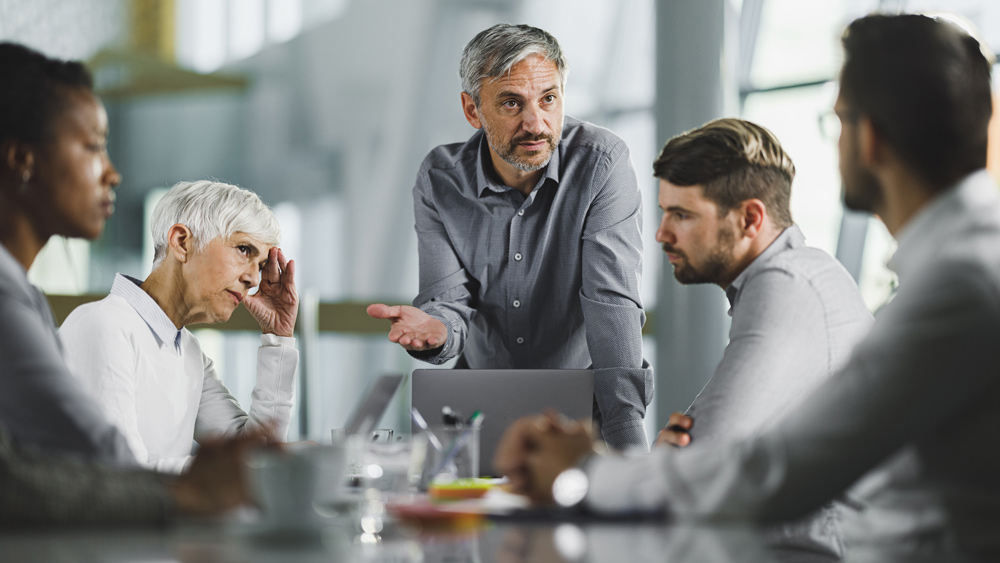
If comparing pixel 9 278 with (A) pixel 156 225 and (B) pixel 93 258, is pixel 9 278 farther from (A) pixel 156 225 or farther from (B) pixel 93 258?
(B) pixel 93 258

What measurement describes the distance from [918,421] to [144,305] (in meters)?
1.45

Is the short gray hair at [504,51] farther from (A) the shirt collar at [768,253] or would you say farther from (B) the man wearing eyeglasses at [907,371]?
(B) the man wearing eyeglasses at [907,371]

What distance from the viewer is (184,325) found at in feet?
6.30

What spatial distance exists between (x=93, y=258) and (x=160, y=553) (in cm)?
439

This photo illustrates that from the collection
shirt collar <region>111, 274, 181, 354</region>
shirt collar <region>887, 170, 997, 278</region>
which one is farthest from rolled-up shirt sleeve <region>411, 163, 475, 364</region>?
shirt collar <region>887, 170, 997, 278</region>

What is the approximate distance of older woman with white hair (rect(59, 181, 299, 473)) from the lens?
1.61 meters

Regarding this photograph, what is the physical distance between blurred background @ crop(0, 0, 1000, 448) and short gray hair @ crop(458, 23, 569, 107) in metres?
2.69

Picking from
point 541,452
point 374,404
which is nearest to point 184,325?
point 374,404

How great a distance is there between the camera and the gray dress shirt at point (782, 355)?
4.03 ft

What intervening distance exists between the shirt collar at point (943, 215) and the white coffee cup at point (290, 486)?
605mm

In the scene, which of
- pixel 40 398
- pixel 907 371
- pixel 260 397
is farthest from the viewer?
pixel 260 397

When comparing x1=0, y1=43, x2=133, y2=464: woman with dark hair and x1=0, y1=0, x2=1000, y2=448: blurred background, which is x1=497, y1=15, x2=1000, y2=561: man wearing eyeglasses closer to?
x1=0, y1=43, x2=133, y2=464: woman with dark hair

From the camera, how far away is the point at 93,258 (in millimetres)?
4727

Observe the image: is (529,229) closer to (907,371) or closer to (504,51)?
(504,51)
